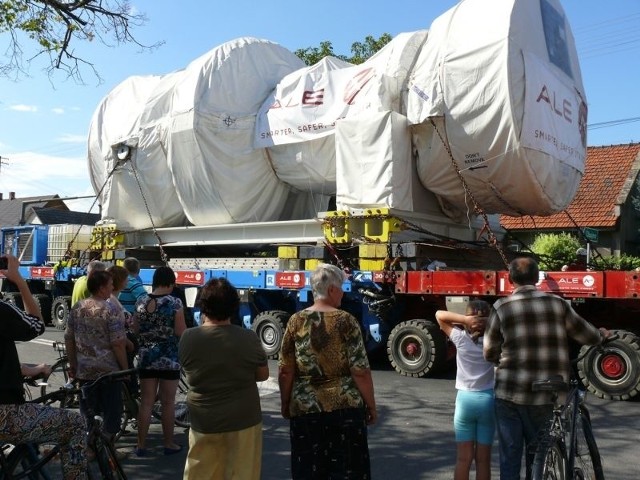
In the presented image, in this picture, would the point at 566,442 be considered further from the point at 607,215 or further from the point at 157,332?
the point at 607,215

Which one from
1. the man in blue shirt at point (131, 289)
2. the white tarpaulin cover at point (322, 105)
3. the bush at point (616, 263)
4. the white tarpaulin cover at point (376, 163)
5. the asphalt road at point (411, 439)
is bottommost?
the asphalt road at point (411, 439)

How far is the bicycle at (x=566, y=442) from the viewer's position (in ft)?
11.8

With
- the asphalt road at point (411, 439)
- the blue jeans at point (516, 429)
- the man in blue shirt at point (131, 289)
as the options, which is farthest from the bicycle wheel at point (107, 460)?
the man in blue shirt at point (131, 289)

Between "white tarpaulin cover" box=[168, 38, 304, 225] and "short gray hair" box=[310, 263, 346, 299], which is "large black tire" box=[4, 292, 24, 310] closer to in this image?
"short gray hair" box=[310, 263, 346, 299]

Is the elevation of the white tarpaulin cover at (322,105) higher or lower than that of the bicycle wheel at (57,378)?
higher

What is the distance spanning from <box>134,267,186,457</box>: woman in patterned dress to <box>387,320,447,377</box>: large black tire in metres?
4.32

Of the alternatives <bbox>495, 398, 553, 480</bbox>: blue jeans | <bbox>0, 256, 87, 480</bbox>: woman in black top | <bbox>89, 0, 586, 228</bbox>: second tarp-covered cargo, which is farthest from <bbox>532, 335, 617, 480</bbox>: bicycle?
<bbox>89, 0, 586, 228</bbox>: second tarp-covered cargo

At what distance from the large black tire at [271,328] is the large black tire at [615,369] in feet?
15.5

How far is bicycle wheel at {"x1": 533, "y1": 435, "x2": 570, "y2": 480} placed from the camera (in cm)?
353

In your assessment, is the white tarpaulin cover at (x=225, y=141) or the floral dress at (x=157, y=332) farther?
the white tarpaulin cover at (x=225, y=141)

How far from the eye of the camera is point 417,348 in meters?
9.37

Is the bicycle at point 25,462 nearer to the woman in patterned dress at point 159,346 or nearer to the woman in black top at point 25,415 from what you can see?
the woman in black top at point 25,415

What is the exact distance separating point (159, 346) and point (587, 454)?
3.38 metres

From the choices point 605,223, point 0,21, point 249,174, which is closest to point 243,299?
point 249,174
